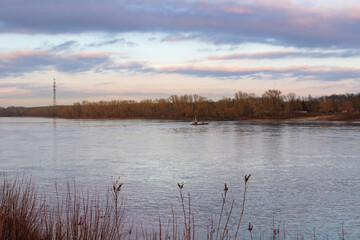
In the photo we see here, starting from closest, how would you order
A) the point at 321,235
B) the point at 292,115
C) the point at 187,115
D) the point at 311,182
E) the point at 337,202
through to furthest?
the point at 321,235
the point at 337,202
the point at 311,182
the point at 292,115
the point at 187,115

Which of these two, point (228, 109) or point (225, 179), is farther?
point (228, 109)

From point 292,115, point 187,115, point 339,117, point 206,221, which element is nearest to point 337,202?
point 206,221

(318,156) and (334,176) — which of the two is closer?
(334,176)

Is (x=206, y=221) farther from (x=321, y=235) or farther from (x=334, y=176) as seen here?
(x=334, y=176)

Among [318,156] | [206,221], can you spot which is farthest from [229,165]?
[206,221]

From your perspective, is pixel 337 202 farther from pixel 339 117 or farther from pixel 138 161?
pixel 339 117

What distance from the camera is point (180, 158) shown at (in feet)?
60.6

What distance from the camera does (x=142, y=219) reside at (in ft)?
27.5

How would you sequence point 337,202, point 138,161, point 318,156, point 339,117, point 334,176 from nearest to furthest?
point 337,202, point 334,176, point 138,161, point 318,156, point 339,117

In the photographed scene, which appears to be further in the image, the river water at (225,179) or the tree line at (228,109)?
the tree line at (228,109)

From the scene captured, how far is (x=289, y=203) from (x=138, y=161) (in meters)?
9.07

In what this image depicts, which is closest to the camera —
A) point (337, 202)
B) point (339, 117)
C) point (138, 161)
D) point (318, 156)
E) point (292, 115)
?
point (337, 202)

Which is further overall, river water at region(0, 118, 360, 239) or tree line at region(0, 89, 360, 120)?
tree line at region(0, 89, 360, 120)

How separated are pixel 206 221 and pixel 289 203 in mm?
2706
